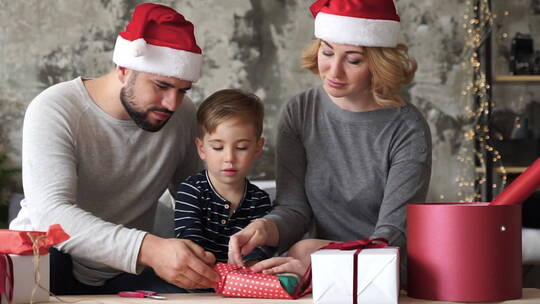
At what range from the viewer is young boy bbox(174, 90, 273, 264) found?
6.72 feet

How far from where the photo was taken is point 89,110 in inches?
82.8

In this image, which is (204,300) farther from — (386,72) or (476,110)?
(476,110)

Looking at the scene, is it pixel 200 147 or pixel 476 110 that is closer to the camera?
pixel 200 147

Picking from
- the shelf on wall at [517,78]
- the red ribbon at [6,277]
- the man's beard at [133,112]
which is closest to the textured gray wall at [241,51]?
the shelf on wall at [517,78]

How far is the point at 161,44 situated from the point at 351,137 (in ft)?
1.82

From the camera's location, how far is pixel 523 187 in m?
1.45

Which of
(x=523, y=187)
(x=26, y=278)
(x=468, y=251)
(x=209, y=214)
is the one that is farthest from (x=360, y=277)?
(x=209, y=214)

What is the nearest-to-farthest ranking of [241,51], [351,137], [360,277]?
[360,277]
[351,137]
[241,51]

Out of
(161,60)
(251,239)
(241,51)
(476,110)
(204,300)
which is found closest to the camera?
(204,300)

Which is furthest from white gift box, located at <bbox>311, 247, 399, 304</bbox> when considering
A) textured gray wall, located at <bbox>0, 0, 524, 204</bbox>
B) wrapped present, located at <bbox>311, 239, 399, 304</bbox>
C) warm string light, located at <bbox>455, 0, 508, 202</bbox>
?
warm string light, located at <bbox>455, 0, 508, 202</bbox>

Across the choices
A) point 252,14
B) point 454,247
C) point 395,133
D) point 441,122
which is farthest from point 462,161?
point 454,247

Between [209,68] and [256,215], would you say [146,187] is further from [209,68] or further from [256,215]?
[209,68]

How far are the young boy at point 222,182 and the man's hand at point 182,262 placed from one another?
370mm

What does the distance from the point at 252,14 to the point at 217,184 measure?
A: 110 inches
